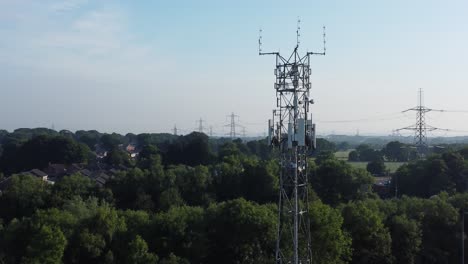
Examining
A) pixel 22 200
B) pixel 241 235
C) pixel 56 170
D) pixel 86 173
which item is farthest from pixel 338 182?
pixel 56 170

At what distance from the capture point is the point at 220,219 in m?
20.6

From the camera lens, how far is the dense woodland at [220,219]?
18.7 meters

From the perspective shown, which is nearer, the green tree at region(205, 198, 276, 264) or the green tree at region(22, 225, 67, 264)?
the green tree at region(22, 225, 67, 264)

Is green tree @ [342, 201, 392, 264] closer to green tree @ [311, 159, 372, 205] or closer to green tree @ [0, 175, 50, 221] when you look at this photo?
green tree @ [311, 159, 372, 205]

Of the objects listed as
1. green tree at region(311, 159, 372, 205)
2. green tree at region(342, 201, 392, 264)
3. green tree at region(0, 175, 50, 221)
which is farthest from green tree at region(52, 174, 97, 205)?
green tree at region(342, 201, 392, 264)

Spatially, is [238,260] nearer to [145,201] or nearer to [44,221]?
[44,221]

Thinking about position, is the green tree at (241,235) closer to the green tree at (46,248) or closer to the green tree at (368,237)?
the green tree at (368,237)

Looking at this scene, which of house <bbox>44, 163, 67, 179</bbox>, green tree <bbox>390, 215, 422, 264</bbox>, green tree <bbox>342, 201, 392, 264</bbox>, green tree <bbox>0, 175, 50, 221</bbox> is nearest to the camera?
green tree <bbox>342, 201, 392, 264</bbox>

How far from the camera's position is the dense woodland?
61.4 ft

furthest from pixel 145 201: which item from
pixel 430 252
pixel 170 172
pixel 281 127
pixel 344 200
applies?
pixel 281 127

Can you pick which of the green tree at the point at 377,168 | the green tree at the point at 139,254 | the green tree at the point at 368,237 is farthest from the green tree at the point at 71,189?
the green tree at the point at 377,168

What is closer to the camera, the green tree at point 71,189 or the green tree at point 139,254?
the green tree at point 139,254

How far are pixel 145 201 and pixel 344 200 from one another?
12783 mm

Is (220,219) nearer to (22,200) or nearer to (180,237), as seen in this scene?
(180,237)
